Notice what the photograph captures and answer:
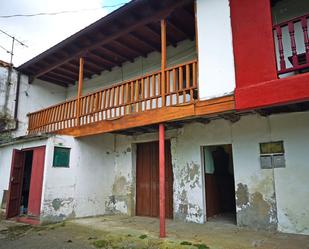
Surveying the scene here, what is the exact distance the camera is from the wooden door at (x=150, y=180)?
780cm

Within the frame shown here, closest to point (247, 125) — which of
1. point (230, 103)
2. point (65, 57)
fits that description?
point (230, 103)

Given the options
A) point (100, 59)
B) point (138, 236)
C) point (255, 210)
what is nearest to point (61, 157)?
point (138, 236)

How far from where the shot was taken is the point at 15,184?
8195mm

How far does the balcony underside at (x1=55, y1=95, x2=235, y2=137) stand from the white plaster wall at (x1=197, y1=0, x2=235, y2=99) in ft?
0.61

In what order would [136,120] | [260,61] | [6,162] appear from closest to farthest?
[260,61], [136,120], [6,162]

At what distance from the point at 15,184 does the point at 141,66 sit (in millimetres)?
5770

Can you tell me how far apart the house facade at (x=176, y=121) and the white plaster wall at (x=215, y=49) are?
0.02 meters

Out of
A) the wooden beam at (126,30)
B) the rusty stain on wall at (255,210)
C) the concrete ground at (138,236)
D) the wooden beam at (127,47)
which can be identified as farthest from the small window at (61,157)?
the rusty stain on wall at (255,210)

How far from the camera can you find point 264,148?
5.96 metres

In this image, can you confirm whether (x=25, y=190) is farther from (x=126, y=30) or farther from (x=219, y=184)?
(x=219, y=184)

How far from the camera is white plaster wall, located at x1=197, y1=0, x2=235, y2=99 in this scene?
4.96m

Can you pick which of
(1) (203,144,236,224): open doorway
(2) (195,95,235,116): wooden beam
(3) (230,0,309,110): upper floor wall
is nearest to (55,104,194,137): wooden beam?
(2) (195,95,235,116): wooden beam

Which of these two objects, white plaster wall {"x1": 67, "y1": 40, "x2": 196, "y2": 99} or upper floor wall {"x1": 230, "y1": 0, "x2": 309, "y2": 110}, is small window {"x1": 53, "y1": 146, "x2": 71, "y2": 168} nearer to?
white plaster wall {"x1": 67, "y1": 40, "x2": 196, "y2": 99}

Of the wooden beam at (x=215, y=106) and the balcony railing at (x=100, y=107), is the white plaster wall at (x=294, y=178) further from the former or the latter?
the balcony railing at (x=100, y=107)
